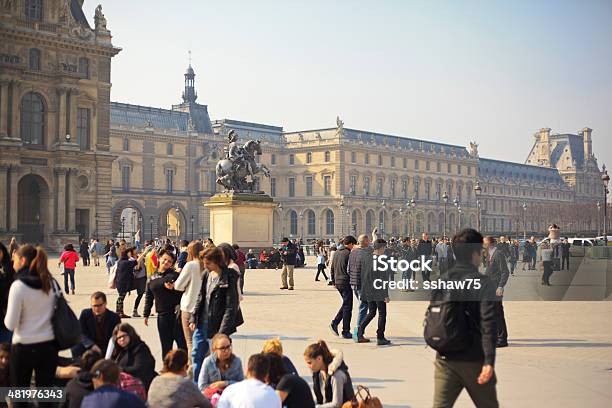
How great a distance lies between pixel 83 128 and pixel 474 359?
52.3 metres

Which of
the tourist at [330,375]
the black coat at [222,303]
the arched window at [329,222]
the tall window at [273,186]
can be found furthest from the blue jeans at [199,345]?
the tall window at [273,186]

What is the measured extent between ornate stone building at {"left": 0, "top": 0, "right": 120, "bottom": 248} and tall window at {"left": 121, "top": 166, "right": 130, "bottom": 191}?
3570cm

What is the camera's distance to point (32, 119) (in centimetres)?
5294

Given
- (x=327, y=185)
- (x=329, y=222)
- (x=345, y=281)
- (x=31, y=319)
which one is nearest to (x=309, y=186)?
(x=327, y=185)

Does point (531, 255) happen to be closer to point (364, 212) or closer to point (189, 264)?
point (189, 264)

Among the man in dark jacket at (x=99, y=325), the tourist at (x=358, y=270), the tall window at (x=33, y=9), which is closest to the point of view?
the man in dark jacket at (x=99, y=325)

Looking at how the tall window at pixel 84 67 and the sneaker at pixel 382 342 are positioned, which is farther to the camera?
the tall window at pixel 84 67

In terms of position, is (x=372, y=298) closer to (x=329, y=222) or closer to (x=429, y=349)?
(x=429, y=349)

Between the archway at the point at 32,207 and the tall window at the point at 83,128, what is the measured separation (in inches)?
153

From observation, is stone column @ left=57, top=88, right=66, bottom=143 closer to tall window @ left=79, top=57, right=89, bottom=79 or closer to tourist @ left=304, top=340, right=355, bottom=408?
tall window @ left=79, top=57, right=89, bottom=79

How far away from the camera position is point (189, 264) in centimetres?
1003

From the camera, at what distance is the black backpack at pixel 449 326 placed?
20.0ft

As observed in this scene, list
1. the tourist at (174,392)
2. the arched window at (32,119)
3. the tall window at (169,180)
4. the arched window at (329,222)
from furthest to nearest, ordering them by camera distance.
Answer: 1. the arched window at (329,222)
2. the tall window at (169,180)
3. the arched window at (32,119)
4. the tourist at (174,392)

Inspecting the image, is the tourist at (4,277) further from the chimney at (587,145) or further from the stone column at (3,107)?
the chimney at (587,145)
